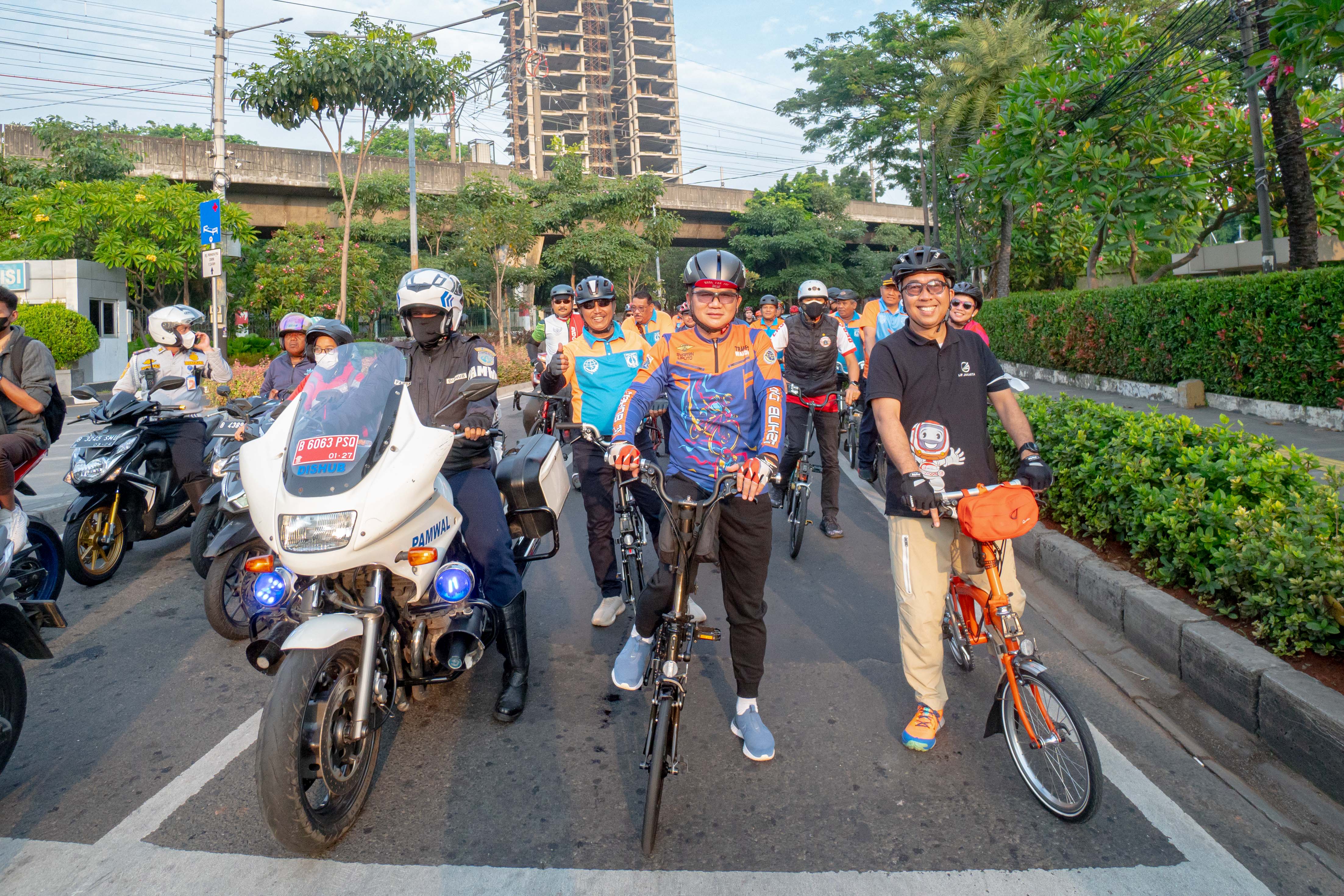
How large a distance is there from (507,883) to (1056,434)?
5.36 metres

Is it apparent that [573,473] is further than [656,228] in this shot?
No

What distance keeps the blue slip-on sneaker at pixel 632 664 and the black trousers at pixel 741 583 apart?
0.37m

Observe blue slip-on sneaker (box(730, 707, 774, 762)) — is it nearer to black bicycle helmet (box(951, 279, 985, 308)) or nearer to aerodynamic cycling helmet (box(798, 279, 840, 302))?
black bicycle helmet (box(951, 279, 985, 308))

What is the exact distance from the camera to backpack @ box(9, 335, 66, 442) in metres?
5.14

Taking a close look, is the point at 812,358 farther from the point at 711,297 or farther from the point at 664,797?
the point at 664,797

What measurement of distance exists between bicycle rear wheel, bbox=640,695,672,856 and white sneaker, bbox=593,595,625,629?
7.30 ft

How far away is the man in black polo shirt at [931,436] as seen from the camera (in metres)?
3.56

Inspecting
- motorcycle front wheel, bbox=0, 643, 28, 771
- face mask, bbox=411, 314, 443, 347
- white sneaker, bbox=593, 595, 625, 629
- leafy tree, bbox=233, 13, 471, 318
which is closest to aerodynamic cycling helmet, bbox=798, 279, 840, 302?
white sneaker, bbox=593, 595, 625, 629

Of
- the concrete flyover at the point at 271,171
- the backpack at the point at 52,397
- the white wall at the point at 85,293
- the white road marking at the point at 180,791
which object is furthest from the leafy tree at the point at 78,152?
the white road marking at the point at 180,791

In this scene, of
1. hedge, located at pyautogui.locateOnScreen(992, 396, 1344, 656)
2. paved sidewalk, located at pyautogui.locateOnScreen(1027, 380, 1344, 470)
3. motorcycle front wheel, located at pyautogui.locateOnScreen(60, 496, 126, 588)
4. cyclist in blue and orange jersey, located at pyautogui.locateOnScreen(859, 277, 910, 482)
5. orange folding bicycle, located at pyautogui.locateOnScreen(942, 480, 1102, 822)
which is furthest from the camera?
paved sidewalk, located at pyautogui.locateOnScreen(1027, 380, 1344, 470)

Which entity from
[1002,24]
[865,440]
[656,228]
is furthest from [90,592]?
[656,228]

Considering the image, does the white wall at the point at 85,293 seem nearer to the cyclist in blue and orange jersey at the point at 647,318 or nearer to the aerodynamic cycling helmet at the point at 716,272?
the cyclist in blue and orange jersey at the point at 647,318

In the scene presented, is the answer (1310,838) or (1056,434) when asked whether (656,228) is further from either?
(1310,838)

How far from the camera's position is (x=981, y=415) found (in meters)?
3.61
